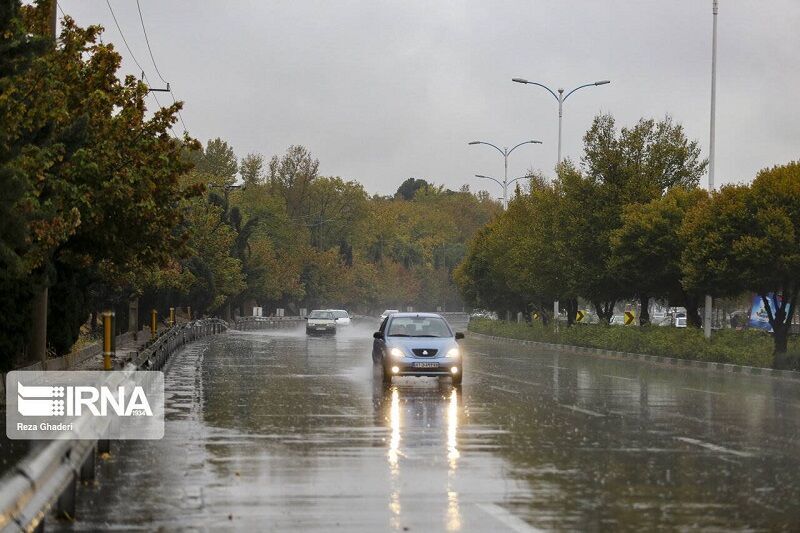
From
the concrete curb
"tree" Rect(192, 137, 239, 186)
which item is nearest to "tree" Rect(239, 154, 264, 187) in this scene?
"tree" Rect(192, 137, 239, 186)

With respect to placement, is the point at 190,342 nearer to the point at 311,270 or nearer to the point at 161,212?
the point at 161,212

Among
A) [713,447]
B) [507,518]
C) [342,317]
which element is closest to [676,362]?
[713,447]

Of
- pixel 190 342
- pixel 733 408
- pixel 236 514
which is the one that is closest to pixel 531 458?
pixel 236 514

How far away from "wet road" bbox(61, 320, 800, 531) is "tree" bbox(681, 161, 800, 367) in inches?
545

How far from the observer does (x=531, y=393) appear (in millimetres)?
26125

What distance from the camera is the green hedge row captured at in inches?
1656

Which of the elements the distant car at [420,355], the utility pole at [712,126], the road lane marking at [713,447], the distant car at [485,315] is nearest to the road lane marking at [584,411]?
the road lane marking at [713,447]

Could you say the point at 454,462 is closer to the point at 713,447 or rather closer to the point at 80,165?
the point at 713,447

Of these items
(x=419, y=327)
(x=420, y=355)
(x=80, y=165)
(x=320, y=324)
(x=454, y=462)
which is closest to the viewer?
(x=454, y=462)

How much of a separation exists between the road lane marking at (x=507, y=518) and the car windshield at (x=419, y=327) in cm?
1865

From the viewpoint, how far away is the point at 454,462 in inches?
555

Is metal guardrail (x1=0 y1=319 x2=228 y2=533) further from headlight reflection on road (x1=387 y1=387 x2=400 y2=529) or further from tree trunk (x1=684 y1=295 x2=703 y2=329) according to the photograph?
tree trunk (x1=684 y1=295 x2=703 y2=329)

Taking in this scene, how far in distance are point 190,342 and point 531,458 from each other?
4666 cm

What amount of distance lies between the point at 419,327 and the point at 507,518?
19.9 meters
